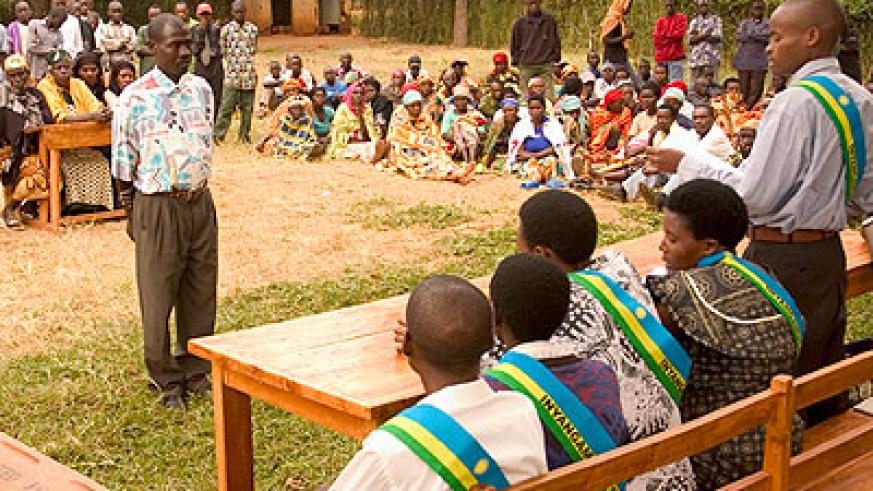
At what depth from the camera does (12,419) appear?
5453 mm

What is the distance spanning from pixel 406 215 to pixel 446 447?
7.95 m

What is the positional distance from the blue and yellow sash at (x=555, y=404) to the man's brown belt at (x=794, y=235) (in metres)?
1.67

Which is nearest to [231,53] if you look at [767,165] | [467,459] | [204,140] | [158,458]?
[204,140]

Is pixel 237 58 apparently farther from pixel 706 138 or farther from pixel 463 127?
pixel 706 138

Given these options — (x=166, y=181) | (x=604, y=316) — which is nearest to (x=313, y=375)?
(x=604, y=316)

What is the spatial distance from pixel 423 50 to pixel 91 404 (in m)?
22.4

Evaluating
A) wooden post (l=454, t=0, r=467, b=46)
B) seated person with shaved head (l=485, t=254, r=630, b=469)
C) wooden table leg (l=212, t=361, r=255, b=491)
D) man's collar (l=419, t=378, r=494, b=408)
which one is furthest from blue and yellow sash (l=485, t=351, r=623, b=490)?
wooden post (l=454, t=0, r=467, b=46)

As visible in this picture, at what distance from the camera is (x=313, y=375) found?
3.40 meters

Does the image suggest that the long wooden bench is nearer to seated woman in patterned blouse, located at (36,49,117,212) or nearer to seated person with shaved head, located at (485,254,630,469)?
seated person with shaved head, located at (485,254,630,469)

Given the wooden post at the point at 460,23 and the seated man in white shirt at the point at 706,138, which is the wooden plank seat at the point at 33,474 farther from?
the wooden post at the point at 460,23

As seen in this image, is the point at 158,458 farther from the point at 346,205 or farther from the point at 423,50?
the point at 423,50

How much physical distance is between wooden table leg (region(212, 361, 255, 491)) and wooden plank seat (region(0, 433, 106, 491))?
77 cm

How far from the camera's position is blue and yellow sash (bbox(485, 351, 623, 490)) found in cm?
265

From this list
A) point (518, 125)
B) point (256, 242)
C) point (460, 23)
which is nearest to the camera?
point (256, 242)
